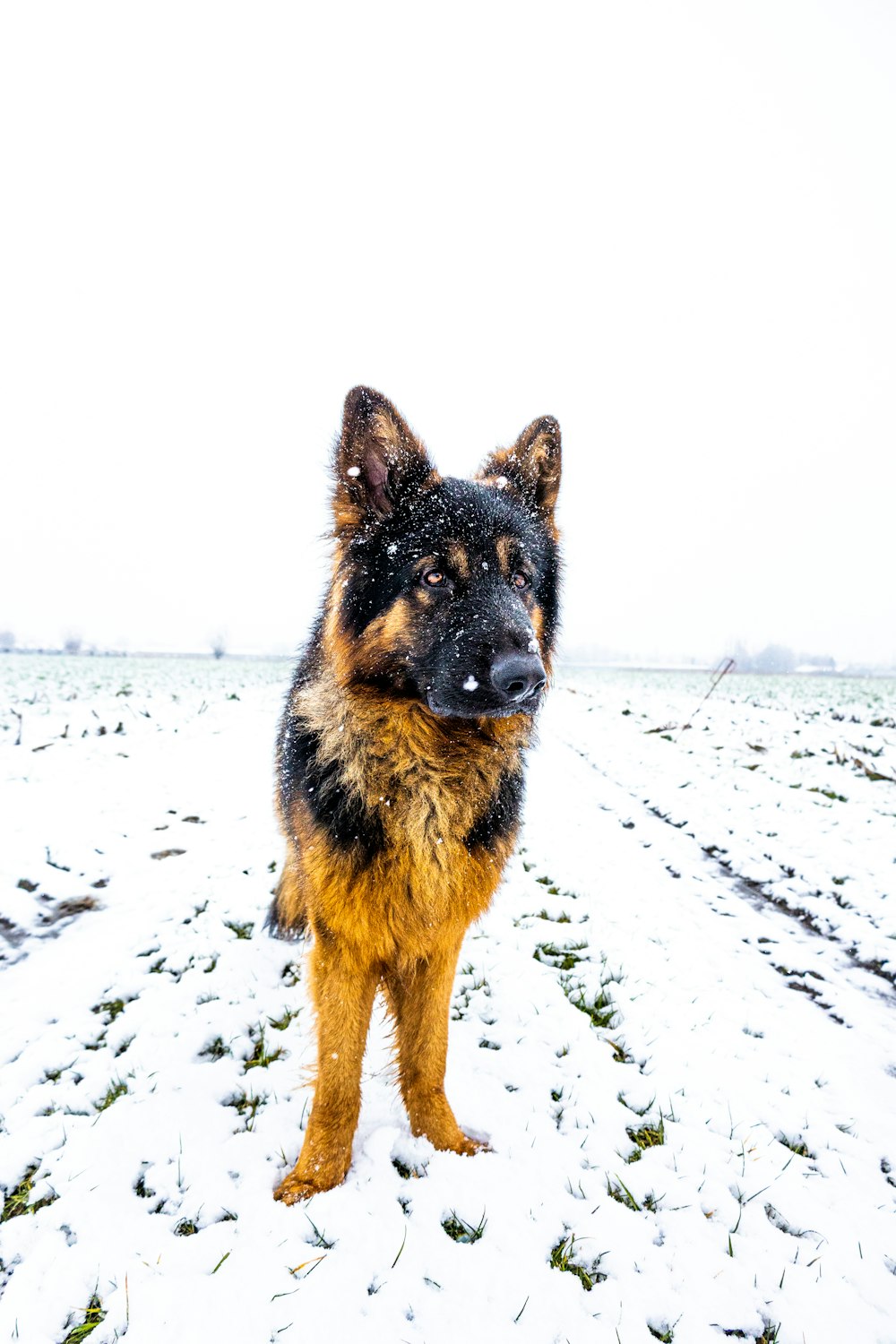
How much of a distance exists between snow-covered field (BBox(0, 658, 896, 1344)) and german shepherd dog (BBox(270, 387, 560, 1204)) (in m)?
0.38

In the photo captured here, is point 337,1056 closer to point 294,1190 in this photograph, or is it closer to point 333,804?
point 294,1190

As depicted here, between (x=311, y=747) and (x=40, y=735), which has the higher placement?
(x=311, y=747)

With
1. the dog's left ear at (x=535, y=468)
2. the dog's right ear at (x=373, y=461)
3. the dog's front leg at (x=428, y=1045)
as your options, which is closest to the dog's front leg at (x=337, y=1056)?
the dog's front leg at (x=428, y=1045)

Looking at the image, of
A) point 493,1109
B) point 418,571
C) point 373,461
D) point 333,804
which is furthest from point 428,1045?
point 373,461

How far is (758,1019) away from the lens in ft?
12.1

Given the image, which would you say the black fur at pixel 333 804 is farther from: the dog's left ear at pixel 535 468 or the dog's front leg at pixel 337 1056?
the dog's left ear at pixel 535 468

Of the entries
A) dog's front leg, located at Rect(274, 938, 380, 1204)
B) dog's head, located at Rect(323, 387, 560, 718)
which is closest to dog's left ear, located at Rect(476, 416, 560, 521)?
dog's head, located at Rect(323, 387, 560, 718)

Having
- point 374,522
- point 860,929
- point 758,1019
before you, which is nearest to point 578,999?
point 758,1019

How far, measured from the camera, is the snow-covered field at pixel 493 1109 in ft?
6.61

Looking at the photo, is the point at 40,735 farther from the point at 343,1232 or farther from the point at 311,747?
the point at 343,1232

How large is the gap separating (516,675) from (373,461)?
54.8 inches

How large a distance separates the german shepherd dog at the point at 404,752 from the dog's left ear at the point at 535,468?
0.30 meters

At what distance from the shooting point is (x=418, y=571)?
2.74m

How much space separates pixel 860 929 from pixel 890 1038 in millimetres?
1326
